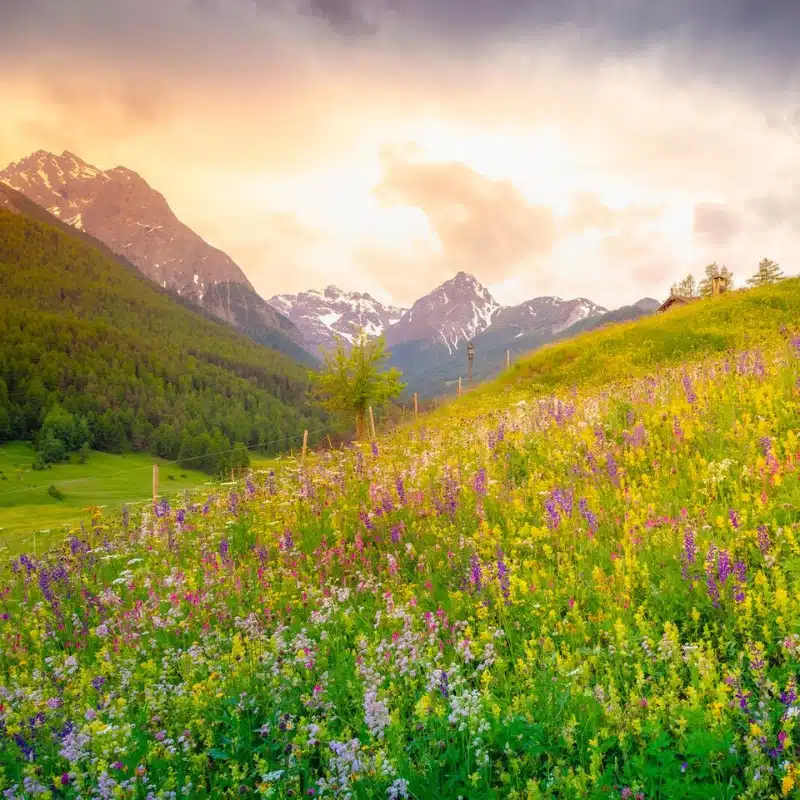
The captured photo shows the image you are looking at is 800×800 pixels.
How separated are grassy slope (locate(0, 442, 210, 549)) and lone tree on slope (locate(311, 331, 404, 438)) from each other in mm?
17081

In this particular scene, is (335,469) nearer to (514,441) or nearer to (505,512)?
(514,441)

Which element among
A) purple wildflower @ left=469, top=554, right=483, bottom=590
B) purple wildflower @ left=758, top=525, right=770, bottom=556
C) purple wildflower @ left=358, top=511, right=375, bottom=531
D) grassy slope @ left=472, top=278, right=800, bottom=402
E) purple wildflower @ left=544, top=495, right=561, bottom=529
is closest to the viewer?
purple wildflower @ left=758, top=525, right=770, bottom=556

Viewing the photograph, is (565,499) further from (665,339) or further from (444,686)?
(665,339)

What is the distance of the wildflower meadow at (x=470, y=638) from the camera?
331 centimetres

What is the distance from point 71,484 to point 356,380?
6885cm

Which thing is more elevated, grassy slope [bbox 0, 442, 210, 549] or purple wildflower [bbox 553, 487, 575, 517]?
purple wildflower [bbox 553, 487, 575, 517]

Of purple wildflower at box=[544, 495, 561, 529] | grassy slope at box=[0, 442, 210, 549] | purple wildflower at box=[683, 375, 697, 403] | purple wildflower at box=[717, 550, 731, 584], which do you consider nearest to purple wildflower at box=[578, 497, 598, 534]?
purple wildflower at box=[544, 495, 561, 529]

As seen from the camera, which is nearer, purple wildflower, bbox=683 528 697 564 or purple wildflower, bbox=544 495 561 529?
purple wildflower, bbox=683 528 697 564

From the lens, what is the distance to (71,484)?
301 ft

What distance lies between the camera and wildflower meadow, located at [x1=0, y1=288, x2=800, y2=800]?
3307 mm

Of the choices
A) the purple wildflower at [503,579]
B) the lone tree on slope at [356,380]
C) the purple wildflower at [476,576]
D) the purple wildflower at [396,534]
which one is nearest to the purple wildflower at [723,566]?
the purple wildflower at [503,579]

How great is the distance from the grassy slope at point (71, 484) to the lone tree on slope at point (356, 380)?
17.1 m

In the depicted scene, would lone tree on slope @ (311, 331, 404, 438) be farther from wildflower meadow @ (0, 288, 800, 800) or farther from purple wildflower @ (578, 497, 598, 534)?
purple wildflower @ (578, 497, 598, 534)

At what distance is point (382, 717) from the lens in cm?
348
